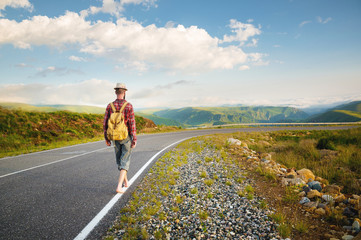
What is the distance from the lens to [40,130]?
50.6ft

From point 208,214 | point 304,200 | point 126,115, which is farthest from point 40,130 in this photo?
point 304,200

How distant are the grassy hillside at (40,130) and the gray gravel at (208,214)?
11639 mm

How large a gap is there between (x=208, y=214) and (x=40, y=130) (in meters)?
18.3

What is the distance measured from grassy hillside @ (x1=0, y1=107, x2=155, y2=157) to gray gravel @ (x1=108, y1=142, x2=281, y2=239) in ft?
38.2

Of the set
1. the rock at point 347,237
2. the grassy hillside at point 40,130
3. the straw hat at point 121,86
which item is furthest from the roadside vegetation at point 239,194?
the grassy hillside at point 40,130

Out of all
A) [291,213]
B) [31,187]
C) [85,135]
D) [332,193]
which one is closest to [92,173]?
[31,187]

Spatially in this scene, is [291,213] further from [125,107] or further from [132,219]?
[125,107]

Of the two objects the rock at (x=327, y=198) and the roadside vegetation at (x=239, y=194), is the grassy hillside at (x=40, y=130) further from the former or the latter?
the rock at (x=327, y=198)

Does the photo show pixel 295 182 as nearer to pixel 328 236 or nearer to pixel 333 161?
pixel 328 236

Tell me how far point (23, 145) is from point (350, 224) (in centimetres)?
1805

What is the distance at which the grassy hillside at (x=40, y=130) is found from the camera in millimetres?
12438

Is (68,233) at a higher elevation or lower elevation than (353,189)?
higher

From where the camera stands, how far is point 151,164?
730 cm

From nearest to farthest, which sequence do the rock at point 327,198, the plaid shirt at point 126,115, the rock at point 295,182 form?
the rock at point 327,198 < the plaid shirt at point 126,115 < the rock at point 295,182
